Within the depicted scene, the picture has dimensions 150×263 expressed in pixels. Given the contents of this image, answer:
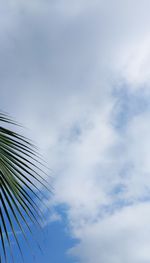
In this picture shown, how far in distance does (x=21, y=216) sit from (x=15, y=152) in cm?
58

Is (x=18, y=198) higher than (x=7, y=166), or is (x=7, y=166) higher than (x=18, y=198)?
(x=7, y=166)

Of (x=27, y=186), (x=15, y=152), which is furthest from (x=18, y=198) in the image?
A: (x=15, y=152)

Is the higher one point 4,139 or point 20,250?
point 4,139

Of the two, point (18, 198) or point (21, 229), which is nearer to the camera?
point (21, 229)

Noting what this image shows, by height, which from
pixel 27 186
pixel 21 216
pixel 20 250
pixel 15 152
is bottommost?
pixel 20 250

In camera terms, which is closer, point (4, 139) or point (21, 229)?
point (21, 229)

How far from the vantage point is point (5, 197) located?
13.1ft

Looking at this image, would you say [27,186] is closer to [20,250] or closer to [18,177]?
[18,177]

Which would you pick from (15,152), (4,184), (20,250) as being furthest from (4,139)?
(20,250)

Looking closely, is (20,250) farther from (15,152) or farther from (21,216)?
Answer: (15,152)

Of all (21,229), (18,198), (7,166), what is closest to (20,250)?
(21,229)

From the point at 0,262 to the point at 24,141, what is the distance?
1.05 meters

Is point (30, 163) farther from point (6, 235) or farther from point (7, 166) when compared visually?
point (6, 235)

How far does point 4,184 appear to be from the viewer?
13.2 feet
